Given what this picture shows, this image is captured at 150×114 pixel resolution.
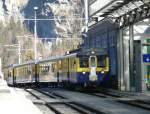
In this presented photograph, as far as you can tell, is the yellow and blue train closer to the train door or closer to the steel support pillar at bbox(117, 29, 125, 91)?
the train door

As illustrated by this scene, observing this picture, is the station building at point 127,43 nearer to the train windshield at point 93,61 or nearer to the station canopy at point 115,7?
the station canopy at point 115,7

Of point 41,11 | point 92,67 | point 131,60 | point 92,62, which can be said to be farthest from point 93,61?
point 41,11

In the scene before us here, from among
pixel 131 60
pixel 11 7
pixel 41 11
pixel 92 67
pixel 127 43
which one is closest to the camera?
pixel 131 60

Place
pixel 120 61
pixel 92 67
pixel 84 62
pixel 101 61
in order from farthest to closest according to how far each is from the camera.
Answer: pixel 120 61
pixel 101 61
pixel 84 62
pixel 92 67

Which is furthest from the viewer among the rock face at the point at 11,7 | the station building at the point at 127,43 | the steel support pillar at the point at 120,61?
the rock face at the point at 11,7

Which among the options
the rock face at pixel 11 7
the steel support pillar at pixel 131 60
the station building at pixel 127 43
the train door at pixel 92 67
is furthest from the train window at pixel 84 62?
the rock face at pixel 11 7

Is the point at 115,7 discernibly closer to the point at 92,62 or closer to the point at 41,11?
the point at 92,62

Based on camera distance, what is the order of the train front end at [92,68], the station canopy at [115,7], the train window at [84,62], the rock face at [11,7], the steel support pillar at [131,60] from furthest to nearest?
the rock face at [11,7], the train window at [84,62], the train front end at [92,68], the steel support pillar at [131,60], the station canopy at [115,7]

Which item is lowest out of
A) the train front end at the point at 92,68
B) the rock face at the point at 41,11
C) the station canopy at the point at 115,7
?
the train front end at the point at 92,68

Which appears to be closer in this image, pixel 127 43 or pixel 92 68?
pixel 92 68

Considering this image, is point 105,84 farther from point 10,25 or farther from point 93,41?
point 10,25

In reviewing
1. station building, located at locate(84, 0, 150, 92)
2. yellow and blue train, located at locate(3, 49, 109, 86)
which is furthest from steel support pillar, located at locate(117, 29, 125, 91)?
yellow and blue train, located at locate(3, 49, 109, 86)

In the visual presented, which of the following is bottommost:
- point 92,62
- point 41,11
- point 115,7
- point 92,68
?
point 92,68

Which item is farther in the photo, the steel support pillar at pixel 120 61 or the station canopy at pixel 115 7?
the steel support pillar at pixel 120 61
